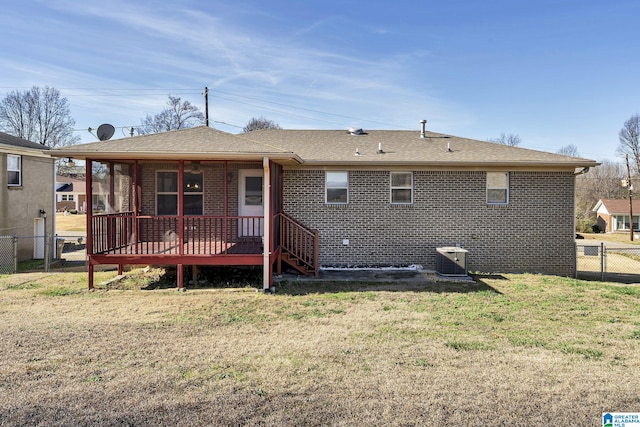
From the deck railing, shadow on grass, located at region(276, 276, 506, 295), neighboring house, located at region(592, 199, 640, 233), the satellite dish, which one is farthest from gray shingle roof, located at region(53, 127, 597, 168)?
neighboring house, located at region(592, 199, 640, 233)

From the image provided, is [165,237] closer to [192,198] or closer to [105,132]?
[192,198]

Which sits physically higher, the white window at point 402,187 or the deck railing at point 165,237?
the white window at point 402,187

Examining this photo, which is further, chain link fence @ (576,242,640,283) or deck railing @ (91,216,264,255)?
chain link fence @ (576,242,640,283)

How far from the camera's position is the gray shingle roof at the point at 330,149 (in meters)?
8.46

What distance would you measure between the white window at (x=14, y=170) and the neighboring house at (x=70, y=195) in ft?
113

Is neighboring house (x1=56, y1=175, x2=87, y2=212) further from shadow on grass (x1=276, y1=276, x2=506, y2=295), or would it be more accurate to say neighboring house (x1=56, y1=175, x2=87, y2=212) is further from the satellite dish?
shadow on grass (x1=276, y1=276, x2=506, y2=295)

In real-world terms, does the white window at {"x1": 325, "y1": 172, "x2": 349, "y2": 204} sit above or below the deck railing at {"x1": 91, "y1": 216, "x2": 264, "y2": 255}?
above

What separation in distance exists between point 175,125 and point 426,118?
29.4 metres

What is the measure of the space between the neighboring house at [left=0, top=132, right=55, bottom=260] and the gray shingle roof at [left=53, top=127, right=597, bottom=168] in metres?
7.66

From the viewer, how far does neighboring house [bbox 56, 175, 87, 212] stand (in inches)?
1838

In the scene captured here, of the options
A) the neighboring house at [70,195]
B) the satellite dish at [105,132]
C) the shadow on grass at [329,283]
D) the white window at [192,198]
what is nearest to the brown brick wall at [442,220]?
the shadow on grass at [329,283]

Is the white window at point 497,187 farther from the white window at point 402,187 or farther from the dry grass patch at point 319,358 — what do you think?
the dry grass patch at point 319,358

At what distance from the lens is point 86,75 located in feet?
70.0

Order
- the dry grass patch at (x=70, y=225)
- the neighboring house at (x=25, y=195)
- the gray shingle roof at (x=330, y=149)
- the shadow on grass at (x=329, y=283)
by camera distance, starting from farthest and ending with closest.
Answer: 1. the dry grass patch at (x=70, y=225)
2. the neighboring house at (x=25, y=195)
3. the shadow on grass at (x=329, y=283)
4. the gray shingle roof at (x=330, y=149)
